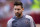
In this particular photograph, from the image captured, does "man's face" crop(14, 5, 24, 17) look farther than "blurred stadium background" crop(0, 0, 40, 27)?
No

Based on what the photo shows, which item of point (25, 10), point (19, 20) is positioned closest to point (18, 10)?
point (19, 20)

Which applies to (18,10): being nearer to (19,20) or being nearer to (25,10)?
(19,20)

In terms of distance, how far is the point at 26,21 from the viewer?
1.34 meters

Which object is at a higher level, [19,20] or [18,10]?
[18,10]

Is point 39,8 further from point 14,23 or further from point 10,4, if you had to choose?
point 14,23

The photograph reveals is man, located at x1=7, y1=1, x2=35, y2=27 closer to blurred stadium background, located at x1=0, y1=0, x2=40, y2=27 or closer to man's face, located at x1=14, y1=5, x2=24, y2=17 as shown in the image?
man's face, located at x1=14, y1=5, x2=24, y2=17

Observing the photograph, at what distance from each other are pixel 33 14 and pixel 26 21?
0.73m

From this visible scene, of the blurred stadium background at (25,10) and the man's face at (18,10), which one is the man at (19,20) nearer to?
the man's face at (18,10)

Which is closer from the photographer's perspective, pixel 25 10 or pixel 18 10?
pixel 18 10

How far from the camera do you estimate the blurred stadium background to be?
2023 millimetres

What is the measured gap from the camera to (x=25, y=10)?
2.03m

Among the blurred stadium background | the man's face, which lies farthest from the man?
the blurred stadium background

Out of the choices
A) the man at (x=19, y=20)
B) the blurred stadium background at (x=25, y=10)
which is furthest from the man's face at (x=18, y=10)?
the blurred stadium background at (x=25, y=10)

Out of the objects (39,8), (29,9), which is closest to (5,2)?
(29,9)
